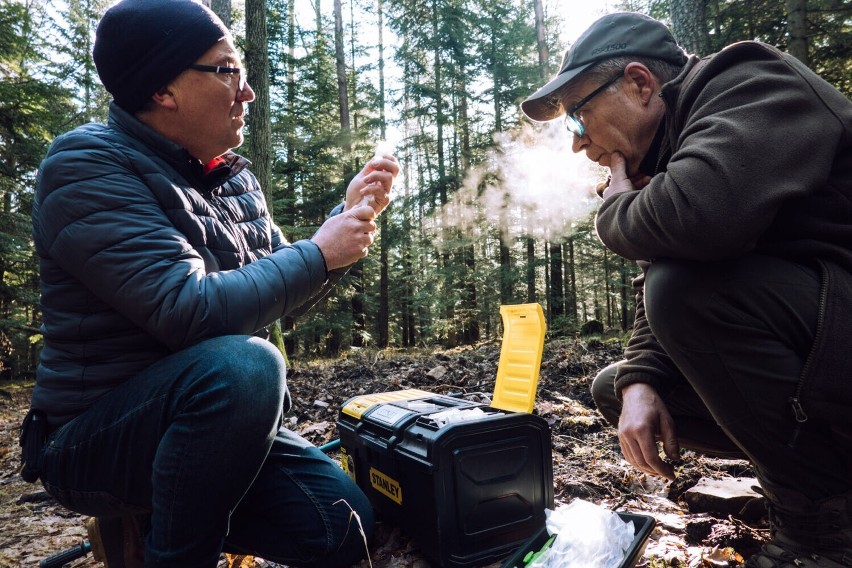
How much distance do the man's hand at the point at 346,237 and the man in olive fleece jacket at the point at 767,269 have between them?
0.93 metres

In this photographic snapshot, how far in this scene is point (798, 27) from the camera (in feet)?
21.5

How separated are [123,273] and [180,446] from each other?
1.84ft

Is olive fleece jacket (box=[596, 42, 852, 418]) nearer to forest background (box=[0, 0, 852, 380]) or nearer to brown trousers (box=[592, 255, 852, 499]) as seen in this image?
brown trousers (box=[592, 255, 852, 499])

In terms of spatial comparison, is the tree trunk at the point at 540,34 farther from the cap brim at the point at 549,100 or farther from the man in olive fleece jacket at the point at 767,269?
the man in olive fleece jacket at the point at 767,269

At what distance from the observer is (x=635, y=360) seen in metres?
1.89

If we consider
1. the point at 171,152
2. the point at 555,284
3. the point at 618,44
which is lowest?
the point at 555,284

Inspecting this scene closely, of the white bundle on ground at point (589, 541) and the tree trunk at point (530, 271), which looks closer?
the white bundle on ground at point (589, 541)

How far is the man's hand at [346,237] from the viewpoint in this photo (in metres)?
1.83

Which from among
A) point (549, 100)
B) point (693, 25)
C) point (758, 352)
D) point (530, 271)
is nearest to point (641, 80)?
point (549, 100)

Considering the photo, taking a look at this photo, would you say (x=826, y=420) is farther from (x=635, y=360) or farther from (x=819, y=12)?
A: (x=819, y=12)

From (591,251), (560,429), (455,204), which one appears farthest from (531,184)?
(560,429)

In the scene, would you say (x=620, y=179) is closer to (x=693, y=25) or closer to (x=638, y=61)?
(x=638, y=61)

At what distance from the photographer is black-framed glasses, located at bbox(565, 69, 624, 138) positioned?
197cm

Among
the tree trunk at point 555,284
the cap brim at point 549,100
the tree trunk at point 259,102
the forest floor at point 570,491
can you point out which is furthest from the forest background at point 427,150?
the cap brim at point 549,100
